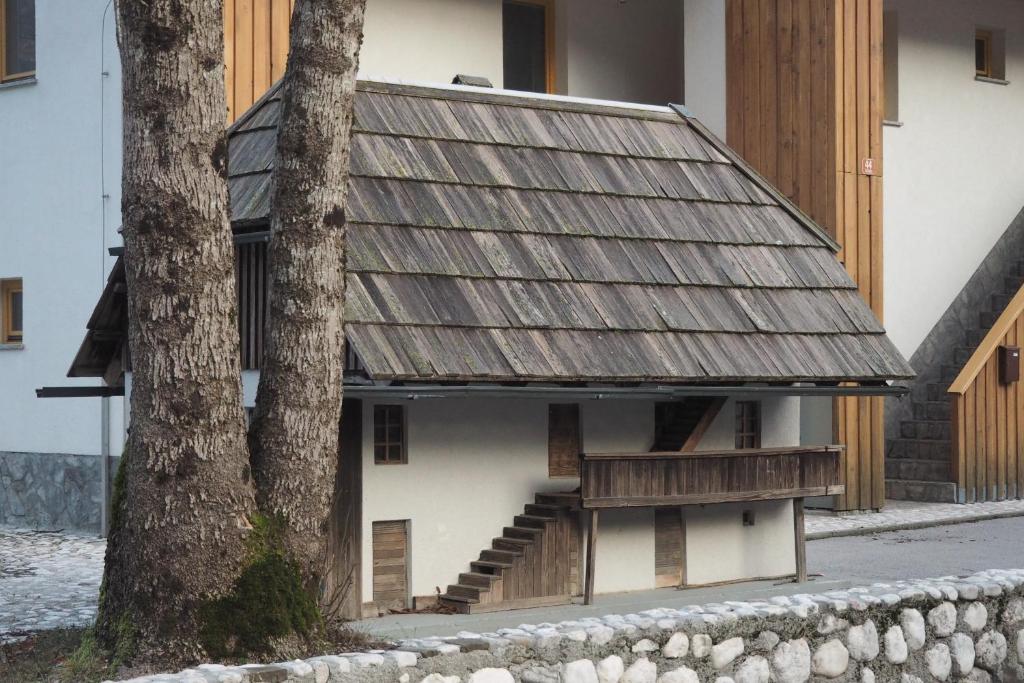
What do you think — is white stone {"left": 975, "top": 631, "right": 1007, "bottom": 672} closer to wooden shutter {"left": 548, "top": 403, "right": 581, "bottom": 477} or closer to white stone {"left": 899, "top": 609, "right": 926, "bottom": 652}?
white stone {"left": 899, "top": 609, "right": 926, "bottom": 652}

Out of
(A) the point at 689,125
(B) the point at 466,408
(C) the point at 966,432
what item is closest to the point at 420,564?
(B) the point at 466,408

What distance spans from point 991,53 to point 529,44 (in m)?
7.56

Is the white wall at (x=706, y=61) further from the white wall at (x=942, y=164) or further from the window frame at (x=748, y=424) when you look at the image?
the window frame at (x=748, y=424)

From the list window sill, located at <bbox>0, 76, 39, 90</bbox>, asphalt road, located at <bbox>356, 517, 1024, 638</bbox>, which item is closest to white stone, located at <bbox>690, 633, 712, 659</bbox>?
asphalt road, located at <bbox>356, 517, 1024, 638</bbox>

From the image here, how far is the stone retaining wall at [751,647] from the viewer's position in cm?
688

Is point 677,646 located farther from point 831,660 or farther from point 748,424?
point 748,424

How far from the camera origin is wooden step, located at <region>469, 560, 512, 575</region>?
11727mm

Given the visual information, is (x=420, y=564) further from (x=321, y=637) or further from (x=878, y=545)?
(x=878, y=545)

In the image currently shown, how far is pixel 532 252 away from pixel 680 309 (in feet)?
4.29

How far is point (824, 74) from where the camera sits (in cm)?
1964

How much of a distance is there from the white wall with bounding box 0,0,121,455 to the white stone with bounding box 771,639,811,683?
1068 cm

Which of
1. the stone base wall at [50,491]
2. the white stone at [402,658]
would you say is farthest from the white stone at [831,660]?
the stone base wall at [50,491]

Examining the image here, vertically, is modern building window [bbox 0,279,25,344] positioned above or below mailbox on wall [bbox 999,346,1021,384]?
above

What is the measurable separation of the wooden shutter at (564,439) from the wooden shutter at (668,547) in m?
0.87
